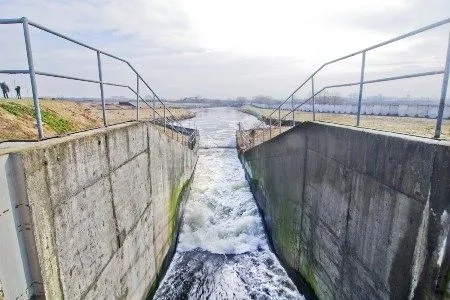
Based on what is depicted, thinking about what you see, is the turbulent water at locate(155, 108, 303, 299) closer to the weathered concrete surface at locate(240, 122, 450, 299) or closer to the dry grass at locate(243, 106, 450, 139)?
the weathered concrete surface at locate(240, 122, 450, 299)

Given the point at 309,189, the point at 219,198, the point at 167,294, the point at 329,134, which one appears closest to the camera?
the point at 329,134

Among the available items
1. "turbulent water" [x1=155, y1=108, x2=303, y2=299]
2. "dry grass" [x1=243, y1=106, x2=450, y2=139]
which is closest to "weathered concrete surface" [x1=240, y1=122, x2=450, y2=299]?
"dry grass" [x1=243, y1=106, x2=450, y2=139]

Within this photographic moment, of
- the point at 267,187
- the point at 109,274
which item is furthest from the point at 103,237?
the point at 267,187

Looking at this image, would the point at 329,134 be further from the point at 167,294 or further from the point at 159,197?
the point at 167,294

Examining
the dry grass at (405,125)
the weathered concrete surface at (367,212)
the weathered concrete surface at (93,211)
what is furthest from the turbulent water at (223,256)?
the dry grass at (405,125)

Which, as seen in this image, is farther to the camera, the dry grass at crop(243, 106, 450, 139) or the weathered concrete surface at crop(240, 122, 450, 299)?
the dry grass at crop(243, 106, 450, 139)

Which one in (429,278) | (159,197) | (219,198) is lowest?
(219,198)

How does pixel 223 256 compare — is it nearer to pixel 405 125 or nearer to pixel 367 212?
pixel 367 212
